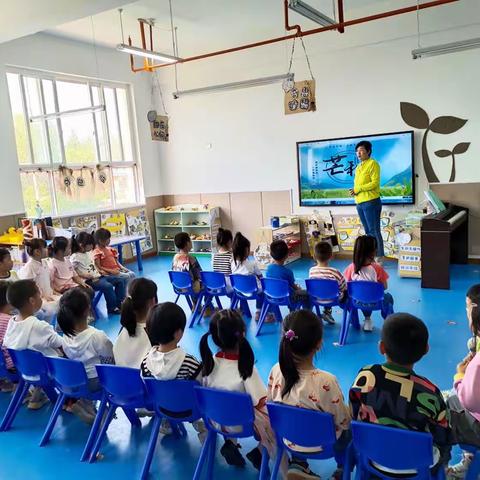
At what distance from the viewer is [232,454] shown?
2.24 m

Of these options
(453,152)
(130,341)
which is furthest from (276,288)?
(453,152)

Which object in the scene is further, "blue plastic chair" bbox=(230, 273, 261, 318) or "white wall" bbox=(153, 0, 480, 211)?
"white wall" bbox=(153, 0, 480, 211)

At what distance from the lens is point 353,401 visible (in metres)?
1.71

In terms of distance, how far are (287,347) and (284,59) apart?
616 centimetres

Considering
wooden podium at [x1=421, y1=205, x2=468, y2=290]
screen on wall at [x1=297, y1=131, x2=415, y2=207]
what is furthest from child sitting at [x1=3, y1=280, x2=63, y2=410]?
screen on wall at [x1=297, y1=131, x2=415, y2=207]

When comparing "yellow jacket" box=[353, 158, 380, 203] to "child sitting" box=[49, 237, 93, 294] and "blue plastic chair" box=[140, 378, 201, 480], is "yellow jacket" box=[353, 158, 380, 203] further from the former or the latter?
"blue plastic chair" box=[140, 378, 201, 480]

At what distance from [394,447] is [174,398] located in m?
1.00

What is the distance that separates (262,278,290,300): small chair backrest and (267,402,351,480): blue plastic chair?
79.2 inches

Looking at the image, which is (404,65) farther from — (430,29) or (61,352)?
(61,352)

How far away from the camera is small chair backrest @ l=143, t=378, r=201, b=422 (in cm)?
204

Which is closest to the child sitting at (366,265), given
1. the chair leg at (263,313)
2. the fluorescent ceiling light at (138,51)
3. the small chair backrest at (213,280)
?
the chair leg at (263,313)

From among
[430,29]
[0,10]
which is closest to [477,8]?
[430,29]

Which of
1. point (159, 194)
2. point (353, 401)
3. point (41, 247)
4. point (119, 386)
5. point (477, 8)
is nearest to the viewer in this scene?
point (353, 401)

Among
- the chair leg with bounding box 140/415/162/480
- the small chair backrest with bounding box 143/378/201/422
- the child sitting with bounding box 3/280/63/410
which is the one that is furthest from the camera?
the child sitting with bounding box 3/280/63/410
